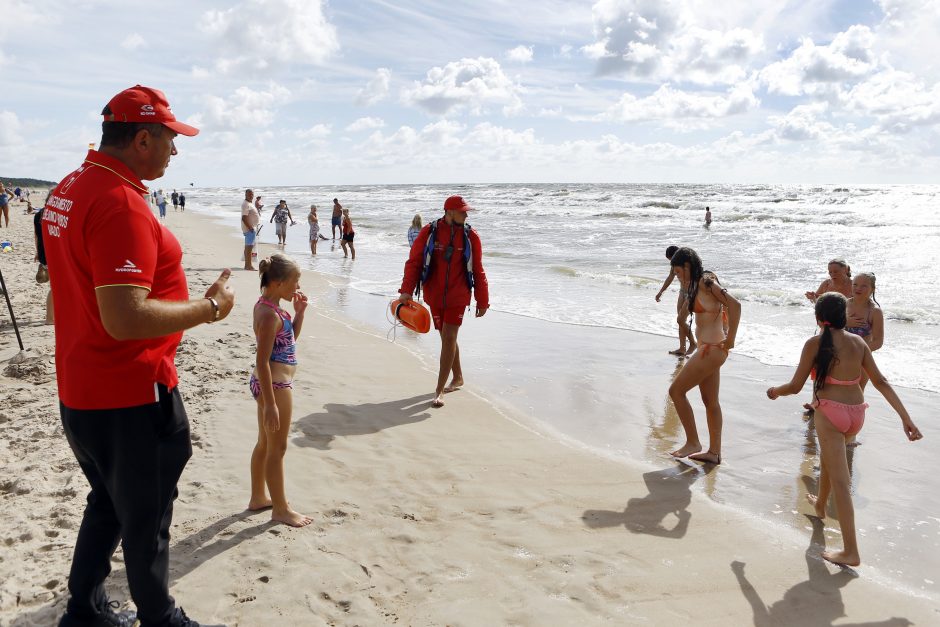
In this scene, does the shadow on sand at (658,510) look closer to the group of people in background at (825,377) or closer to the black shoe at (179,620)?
the group of people in background at (825,377)

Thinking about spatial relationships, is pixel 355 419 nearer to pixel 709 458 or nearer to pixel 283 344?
pixel 283 344

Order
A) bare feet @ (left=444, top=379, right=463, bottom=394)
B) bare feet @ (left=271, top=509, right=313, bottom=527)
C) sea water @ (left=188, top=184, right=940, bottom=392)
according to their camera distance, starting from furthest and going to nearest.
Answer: sea water @ (left=188, top=184, right=940, bottom=392), bare feet @ (left=444, top=379, right=463, bottom=394), bare feet @ (left=271, top=509, right=313, bottom=527)

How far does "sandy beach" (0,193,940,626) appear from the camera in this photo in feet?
10.6

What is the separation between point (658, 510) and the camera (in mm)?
4430

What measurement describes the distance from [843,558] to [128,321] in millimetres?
3946

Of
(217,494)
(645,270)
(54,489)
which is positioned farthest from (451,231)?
(645,270)

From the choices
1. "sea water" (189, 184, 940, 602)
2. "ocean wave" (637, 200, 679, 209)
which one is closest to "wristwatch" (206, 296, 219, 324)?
"sea water" (189, 184, 940, 602)

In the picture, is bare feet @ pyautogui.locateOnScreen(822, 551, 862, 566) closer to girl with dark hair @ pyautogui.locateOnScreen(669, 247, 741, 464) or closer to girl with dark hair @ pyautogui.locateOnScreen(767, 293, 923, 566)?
girl with dark hair @ pyautogui.locateOnScreen(767, 293, 923, 566)

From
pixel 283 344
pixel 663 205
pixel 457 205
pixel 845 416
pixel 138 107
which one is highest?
pixel 663 205

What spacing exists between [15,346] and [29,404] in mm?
2219

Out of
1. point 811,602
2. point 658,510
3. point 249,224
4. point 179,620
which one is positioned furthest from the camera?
point 249,224

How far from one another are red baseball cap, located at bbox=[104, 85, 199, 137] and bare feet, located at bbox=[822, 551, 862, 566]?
13.5 ft

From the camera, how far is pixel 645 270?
59.2ft

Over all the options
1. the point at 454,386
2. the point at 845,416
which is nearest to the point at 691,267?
the point at 845,416
